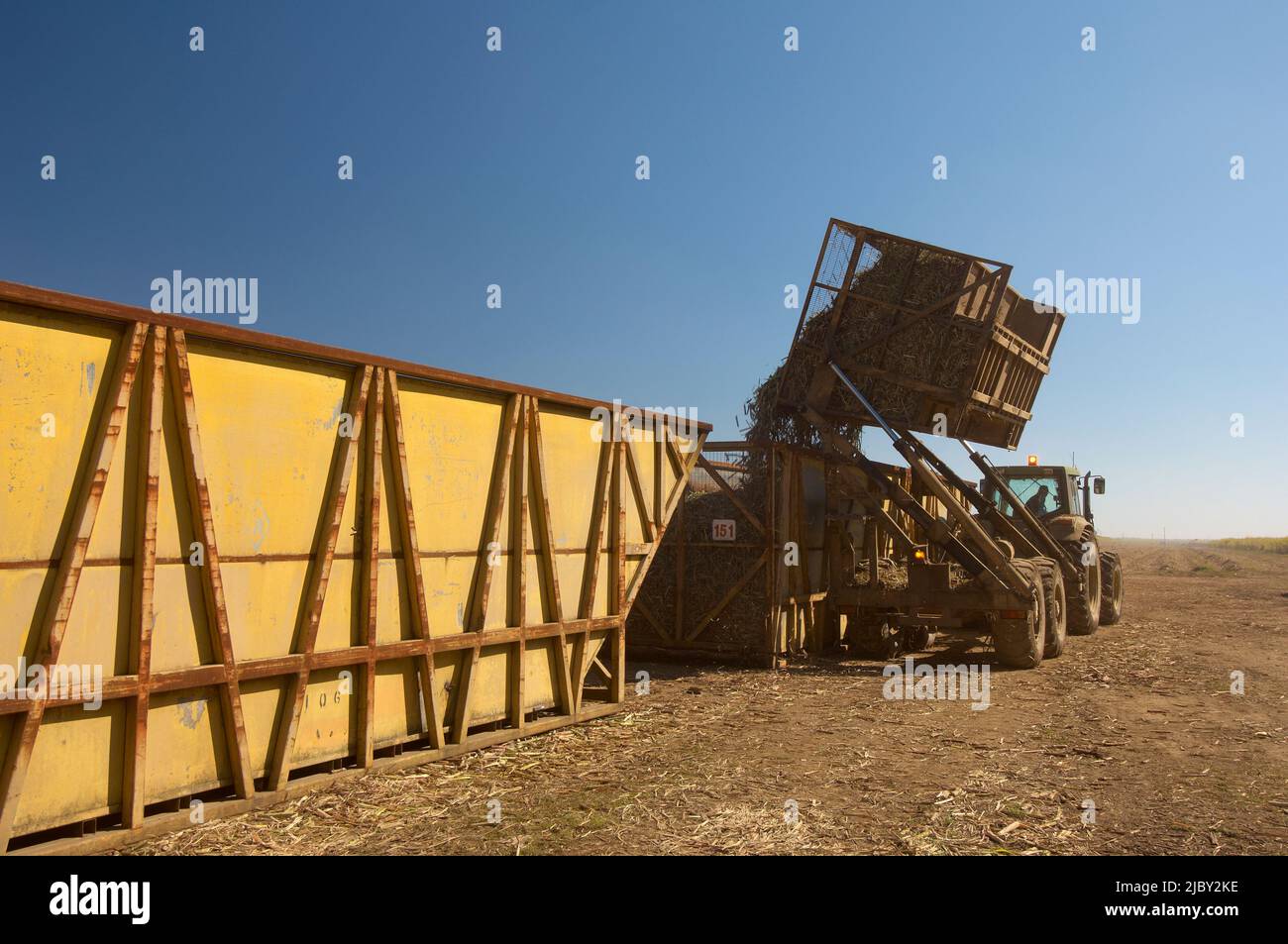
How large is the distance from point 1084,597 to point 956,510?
17.8 feet

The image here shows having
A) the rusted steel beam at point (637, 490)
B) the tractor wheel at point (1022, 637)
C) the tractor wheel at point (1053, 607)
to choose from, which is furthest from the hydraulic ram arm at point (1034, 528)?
the rusted steel beam at point (637, 490)

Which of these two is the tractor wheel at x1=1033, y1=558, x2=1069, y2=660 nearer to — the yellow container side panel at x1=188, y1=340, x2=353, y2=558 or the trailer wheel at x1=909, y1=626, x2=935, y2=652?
the trailer wheel at x1=909, y1=626, x2=935, y2=652

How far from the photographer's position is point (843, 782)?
21.7 feet

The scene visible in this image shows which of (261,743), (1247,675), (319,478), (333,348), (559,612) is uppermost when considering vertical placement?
(333,348)

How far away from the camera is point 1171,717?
905 cm

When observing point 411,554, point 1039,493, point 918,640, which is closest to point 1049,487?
point 1039,493

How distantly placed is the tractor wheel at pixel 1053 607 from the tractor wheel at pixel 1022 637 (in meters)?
0.61

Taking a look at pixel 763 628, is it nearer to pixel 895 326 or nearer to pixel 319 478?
pixel 895 326

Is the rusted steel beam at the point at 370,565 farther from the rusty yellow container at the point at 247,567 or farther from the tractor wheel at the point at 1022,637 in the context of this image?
the tractor wheel at the point at 1022,637

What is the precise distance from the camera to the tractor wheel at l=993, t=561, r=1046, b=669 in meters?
11.9

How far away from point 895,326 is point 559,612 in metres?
6.49

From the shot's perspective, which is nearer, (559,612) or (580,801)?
(580,801)

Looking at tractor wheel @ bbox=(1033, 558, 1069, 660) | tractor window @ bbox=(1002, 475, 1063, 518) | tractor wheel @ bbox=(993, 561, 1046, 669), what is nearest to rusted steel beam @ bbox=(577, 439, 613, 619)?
tractor wheel @ bbox=(993, 561, 1046, 669)
